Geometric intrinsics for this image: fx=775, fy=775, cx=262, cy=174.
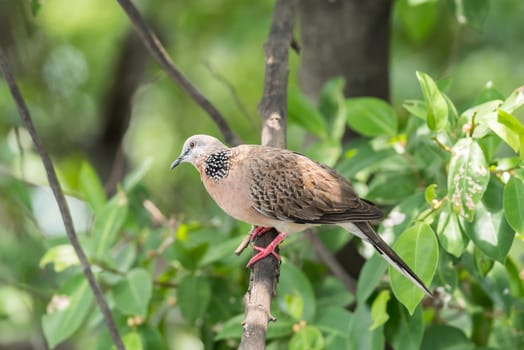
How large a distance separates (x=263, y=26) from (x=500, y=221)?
350cm

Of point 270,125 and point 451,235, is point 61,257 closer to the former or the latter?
point 270,125

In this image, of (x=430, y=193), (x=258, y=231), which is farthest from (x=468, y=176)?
(x=258, y=231)

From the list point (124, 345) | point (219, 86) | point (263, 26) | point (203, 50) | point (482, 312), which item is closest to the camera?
point (124, 345)

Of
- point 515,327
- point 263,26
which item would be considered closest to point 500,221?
point 515,327

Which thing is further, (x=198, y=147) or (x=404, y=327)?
(x=198, y=147)

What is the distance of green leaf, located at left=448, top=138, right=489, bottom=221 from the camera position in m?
2.56

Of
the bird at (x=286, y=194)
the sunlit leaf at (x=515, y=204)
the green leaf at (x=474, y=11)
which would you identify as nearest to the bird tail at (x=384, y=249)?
the bird at (x=286, y=194)

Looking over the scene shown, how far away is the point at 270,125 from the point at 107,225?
916 millimetres

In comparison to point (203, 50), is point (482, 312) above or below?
below

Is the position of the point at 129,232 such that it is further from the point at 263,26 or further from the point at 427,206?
the point at 263,26

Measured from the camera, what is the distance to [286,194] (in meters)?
3.46

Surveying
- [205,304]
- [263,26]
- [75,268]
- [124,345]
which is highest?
[263,26]

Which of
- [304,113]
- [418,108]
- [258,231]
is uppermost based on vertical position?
[304,113]

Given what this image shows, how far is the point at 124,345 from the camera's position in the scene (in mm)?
3430
